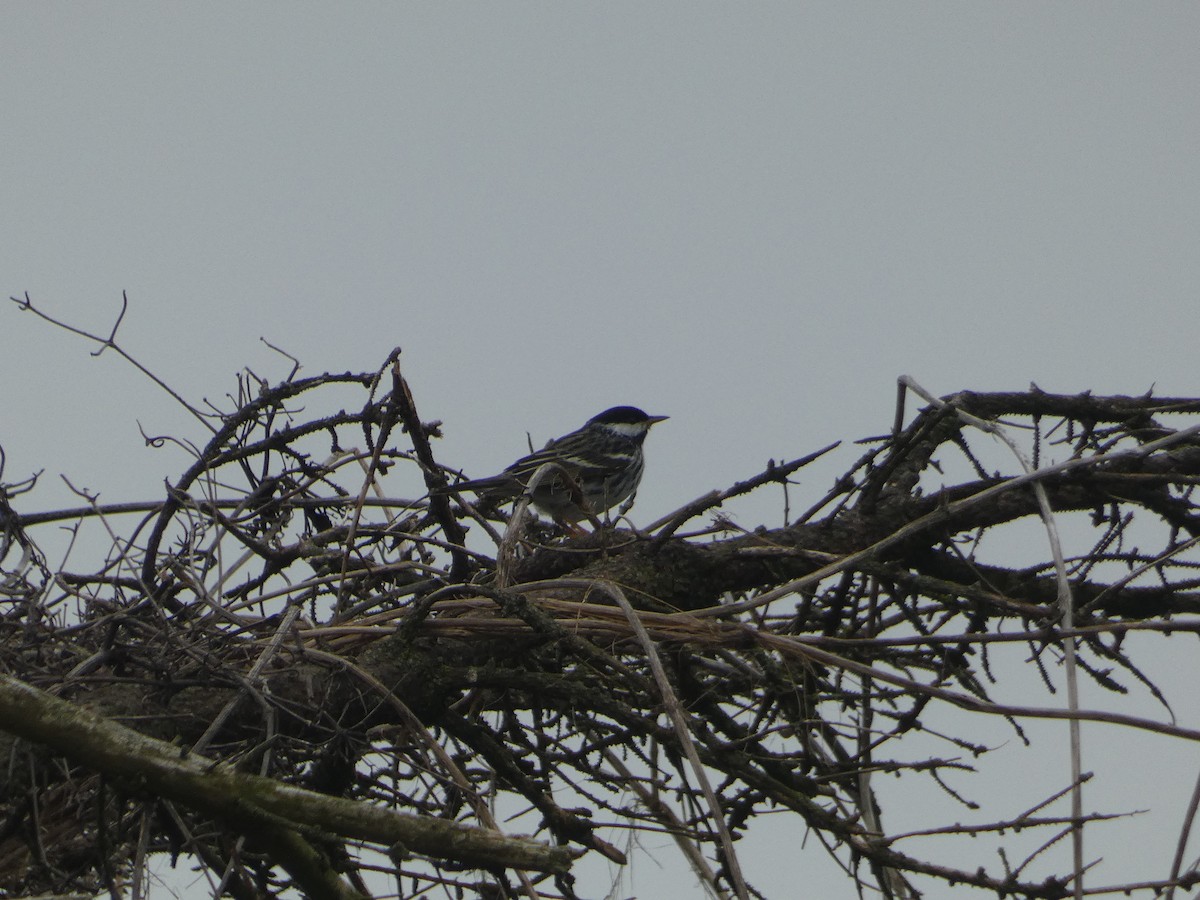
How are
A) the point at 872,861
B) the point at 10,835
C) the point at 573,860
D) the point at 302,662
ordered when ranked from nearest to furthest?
the point at 573,860
the point at 872,861
the point at 10,835
the point at 302,662

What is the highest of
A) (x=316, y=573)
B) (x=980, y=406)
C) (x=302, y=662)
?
(x=980, y=406)

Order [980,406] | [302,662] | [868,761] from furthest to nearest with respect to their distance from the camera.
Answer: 1. [980,406]
2. [302,662]
3. [868,761]

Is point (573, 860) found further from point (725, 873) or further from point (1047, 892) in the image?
point (1047, 892)

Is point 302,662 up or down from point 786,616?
down

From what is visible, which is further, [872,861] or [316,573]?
[316,573]

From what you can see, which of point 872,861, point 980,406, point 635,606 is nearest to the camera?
point 872,861

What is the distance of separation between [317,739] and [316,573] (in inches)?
30.3

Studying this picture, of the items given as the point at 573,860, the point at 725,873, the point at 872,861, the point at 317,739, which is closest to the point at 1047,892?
the point at 872,861

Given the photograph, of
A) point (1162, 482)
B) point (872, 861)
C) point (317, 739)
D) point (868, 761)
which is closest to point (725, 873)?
point (872, 861)

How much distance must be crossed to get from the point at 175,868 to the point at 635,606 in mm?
1331

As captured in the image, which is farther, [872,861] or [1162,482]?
[1162,482]

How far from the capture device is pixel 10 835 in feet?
9.21

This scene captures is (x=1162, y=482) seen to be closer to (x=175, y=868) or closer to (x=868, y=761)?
(x=868, y=761)

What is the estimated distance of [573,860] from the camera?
2.09m
